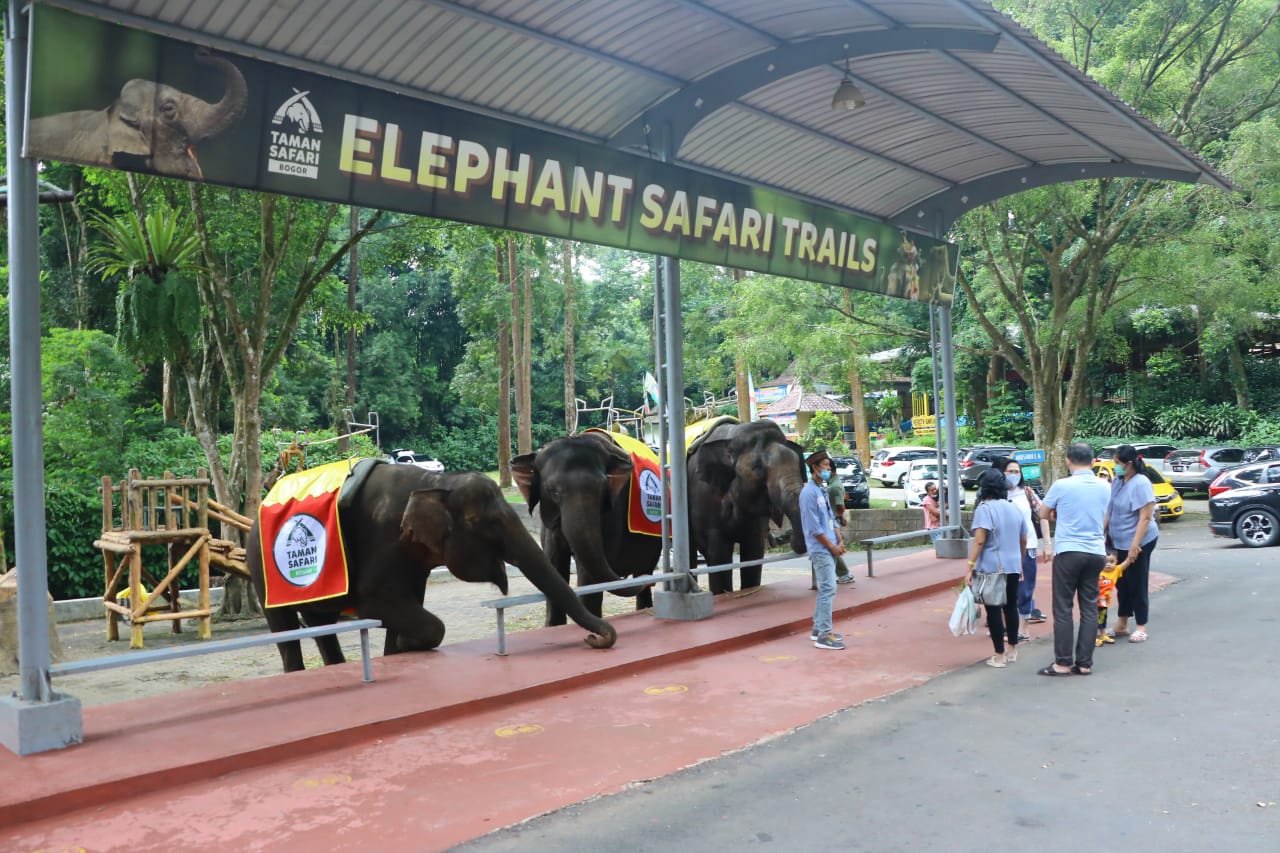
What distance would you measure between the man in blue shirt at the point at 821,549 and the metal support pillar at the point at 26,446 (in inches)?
223

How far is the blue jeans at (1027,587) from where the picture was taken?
9602 mm

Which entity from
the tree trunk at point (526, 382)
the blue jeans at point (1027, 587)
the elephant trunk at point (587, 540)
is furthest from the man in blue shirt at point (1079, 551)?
the tree trunk at point (526, 382)

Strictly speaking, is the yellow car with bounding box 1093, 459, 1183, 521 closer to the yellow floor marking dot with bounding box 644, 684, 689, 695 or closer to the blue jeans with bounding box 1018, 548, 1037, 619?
the blue jeans with bounding box 1018, 548, 1037, 619

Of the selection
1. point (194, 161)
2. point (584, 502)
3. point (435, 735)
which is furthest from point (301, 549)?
point (194, 161)

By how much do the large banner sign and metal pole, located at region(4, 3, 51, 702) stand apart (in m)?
0.44

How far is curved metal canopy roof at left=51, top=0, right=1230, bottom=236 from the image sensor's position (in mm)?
7387

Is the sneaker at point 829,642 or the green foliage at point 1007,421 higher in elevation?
the green foliage at point 1007,421

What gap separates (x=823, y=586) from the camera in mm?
8695

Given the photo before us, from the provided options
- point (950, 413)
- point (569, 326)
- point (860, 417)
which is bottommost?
point (950, 413)

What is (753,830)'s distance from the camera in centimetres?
468

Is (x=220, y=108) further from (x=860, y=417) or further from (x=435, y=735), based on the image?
(x=860, y=417)

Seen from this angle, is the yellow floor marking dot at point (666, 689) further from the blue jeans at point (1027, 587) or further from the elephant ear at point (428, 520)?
the blue jeans at point (1027, 587)

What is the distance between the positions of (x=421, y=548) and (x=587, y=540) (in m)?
1.79

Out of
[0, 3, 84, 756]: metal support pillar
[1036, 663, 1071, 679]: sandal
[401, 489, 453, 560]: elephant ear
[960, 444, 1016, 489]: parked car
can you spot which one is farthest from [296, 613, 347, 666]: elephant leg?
[960, 444, 1016, 489]: parked car
